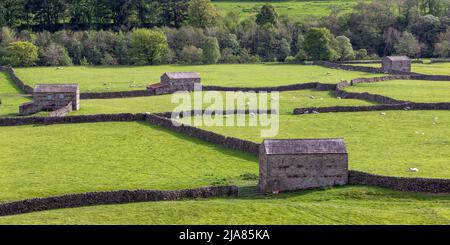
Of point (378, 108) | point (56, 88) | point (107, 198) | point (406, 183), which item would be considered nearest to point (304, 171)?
point (406, 183)

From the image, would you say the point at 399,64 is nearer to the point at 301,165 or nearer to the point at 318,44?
the point at 318,44

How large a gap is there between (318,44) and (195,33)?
21692 millimetres

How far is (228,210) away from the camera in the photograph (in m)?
36.3

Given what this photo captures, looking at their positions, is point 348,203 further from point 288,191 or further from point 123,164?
point 123,164

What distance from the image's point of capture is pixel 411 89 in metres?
86.1

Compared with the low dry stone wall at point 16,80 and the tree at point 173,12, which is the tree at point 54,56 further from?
the tree at point 173,12

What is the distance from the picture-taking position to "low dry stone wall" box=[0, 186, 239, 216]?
121 feet

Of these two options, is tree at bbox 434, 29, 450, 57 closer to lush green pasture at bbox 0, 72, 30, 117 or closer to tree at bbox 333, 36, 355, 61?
tree at bbox 333, 36, 355, 61

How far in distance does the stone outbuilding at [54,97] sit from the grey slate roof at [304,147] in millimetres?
36212

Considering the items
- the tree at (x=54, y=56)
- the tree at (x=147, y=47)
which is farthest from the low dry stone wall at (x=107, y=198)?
the tree at (x=54, y=56)

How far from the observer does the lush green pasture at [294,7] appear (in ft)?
568

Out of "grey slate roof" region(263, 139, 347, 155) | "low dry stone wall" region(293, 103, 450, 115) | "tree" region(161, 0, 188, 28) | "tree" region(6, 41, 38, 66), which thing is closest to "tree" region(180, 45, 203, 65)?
"tree" region(161, 0, 188, 28)

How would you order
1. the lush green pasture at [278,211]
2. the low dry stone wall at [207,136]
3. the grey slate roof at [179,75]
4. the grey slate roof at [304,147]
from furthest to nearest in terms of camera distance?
the grey slate roof at [179,75], the low dry stone wall at [207,136], the grey slate roof at [304,147], the lush green pasture at [278,211]

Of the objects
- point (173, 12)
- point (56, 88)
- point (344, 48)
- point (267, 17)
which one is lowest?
point (56, 88)
